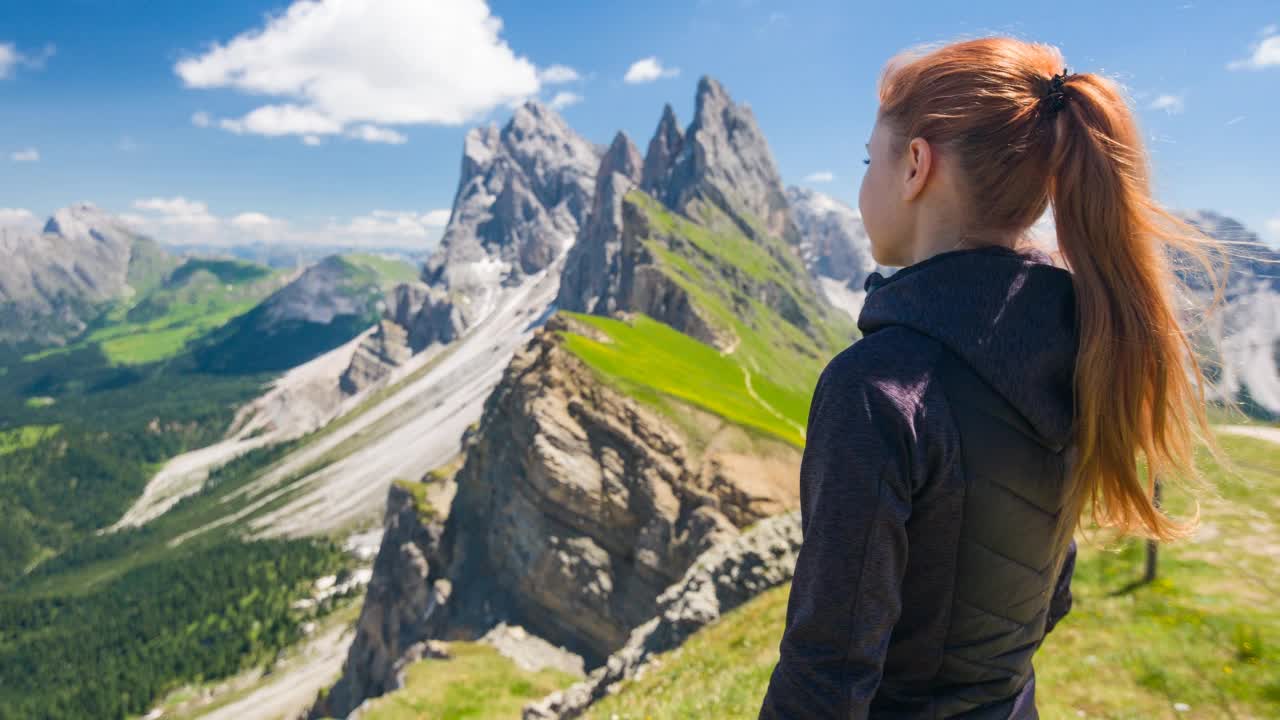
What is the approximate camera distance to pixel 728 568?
25.1 meters

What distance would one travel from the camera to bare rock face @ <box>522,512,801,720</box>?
22781 millimetres

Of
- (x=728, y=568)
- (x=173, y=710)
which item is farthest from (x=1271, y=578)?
(x=173, y=710)

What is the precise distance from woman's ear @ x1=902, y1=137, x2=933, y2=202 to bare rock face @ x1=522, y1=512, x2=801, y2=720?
2135 centimetres

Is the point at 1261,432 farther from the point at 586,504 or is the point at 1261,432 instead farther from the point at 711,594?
the point at 586,504

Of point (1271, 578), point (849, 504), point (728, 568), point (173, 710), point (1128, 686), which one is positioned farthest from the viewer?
point (173, 710)

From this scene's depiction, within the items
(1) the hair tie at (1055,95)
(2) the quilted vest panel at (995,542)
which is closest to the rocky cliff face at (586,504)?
(2) the quilted vest panel at (995,542)

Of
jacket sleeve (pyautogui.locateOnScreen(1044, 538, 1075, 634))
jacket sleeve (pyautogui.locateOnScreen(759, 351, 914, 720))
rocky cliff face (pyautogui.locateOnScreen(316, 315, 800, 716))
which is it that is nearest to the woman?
jacket sleeve (pyautogui.locateOnScreen(759, 351, 914, 720))

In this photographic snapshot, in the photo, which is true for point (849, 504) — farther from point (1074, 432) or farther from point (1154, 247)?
point (1154, 247)

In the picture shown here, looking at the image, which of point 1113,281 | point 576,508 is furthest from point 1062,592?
point 576,508

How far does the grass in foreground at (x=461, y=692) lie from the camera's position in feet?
94.0

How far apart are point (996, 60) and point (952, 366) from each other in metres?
1.48

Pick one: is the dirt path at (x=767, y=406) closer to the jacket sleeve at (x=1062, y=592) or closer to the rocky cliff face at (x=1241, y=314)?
the rocky cliff face at (x=1241, y=314)

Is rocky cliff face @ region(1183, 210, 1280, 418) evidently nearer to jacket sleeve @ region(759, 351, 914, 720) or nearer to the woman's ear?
the woman's ear

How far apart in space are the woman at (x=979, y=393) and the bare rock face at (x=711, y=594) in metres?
20.7
